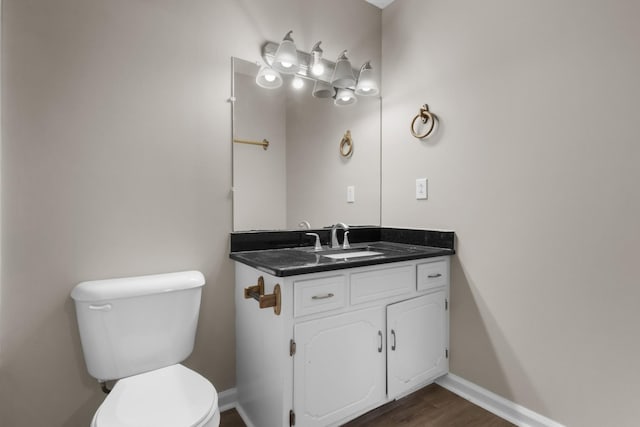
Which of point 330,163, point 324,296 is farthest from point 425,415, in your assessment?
point 330,163

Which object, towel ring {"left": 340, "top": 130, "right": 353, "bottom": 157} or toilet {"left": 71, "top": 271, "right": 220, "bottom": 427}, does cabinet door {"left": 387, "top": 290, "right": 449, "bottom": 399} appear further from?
towel ring {"left": 340, "top": 130, "right": 353, "bottom": 157}

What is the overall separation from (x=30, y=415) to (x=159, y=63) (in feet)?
5.15

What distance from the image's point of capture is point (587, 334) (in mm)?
1358

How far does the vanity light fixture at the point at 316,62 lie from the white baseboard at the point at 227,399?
187 cm

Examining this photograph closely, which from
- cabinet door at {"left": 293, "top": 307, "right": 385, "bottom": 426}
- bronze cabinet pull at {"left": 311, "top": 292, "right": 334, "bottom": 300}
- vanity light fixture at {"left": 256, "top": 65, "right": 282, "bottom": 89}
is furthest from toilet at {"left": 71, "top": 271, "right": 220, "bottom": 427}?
vanity light fixture at {"left": 256, "top": 65, "right": 282, "bottom": 89}

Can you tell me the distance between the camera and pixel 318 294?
1354 mm

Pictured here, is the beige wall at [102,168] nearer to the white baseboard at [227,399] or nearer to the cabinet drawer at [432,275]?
the white baseboard at [227,399]

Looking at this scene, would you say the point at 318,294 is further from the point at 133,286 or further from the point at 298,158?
the point at 298,158

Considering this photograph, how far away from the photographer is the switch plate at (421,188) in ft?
6.51

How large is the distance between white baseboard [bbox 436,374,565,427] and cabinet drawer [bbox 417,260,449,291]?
572 mm

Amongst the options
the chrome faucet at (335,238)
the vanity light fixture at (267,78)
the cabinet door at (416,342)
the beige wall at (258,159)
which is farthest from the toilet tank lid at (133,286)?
the vanity light fixture at (267,78)

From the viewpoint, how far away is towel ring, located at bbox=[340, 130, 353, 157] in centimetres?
217

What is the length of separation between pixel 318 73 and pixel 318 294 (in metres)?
1.34

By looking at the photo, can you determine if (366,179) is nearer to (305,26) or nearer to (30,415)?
(305,26)
